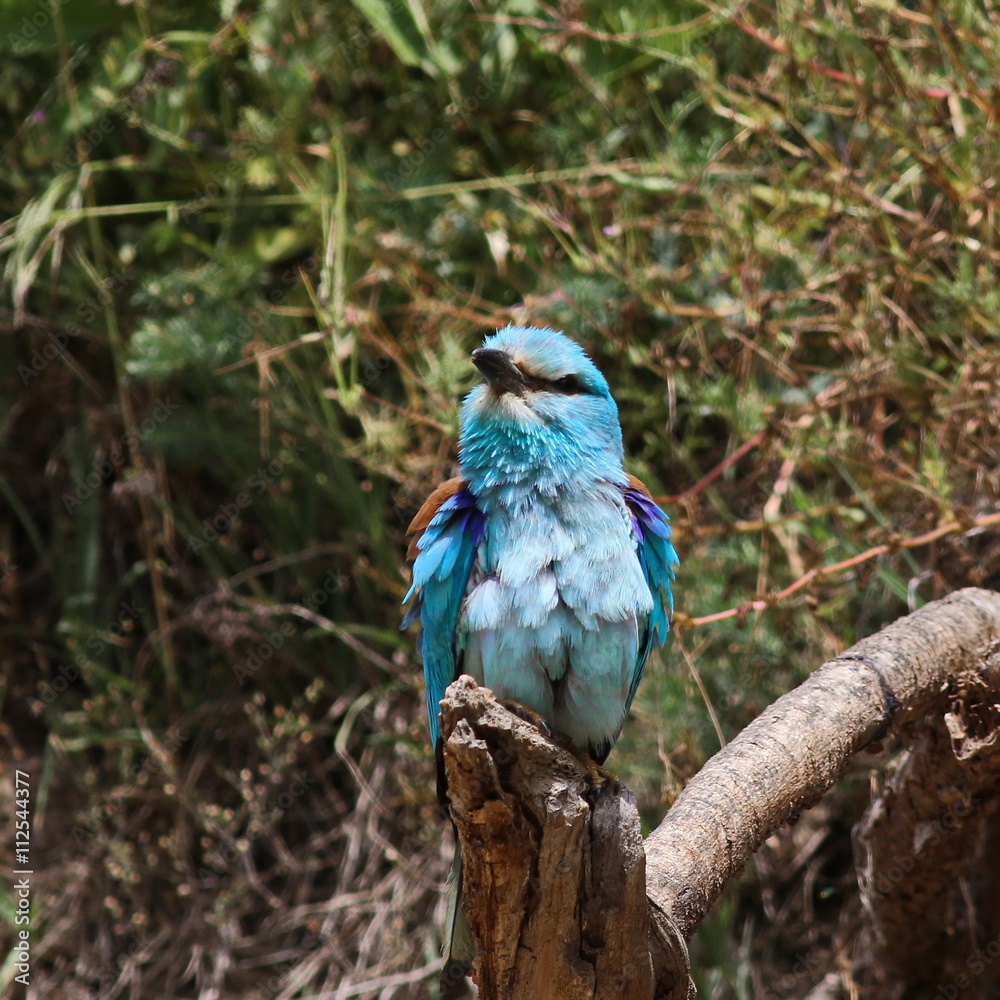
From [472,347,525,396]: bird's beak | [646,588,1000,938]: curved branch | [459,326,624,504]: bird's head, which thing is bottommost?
[646,588,1000,938]: curved branch

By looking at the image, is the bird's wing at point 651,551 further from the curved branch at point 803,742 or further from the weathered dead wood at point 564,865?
the weathered dead wood at point 564,865

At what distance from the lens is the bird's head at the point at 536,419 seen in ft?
8.71

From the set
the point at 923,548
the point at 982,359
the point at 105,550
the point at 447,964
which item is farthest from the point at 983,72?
the point at 105,550

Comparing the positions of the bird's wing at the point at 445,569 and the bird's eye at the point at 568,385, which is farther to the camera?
the bird's eye at the point at 568,385

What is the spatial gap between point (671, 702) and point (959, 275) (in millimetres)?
1467

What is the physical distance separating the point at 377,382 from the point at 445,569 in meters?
1.76

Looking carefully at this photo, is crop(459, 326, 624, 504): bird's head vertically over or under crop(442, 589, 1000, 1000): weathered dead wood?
over

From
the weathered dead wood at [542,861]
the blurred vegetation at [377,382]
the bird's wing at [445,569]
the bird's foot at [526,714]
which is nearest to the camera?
the weathered dead wood at [542,861]

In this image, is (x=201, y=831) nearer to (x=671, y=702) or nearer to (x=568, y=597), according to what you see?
(x=671, y=702)

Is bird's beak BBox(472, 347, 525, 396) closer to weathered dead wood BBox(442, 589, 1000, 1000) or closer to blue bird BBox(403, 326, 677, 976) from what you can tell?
blue bird BBox(403, 326, 677, 976)

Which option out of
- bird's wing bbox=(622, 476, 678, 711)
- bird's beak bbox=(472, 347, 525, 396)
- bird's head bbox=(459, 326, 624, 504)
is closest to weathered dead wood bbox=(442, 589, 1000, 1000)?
bird's wing bbox=(622, 476, 678, 711)

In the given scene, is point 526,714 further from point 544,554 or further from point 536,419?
point 536,419

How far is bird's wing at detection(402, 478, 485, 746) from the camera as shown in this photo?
8.57 feet

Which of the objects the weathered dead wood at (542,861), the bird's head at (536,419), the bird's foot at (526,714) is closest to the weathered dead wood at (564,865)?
the weathered dead wood at (542,861)
